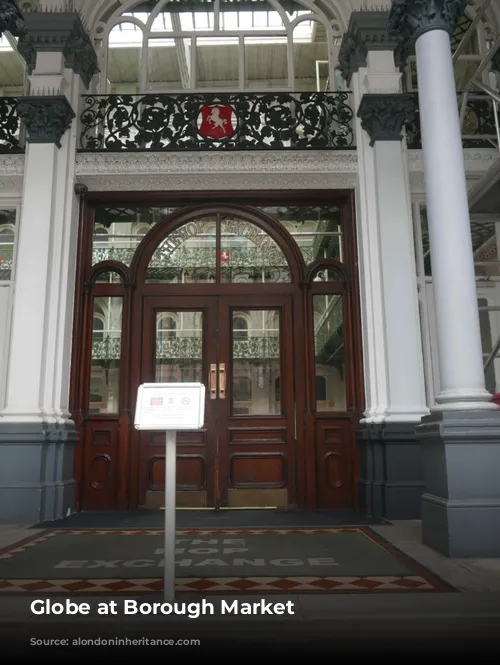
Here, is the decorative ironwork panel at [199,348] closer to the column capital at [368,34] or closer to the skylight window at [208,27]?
the column capital at [368,34]

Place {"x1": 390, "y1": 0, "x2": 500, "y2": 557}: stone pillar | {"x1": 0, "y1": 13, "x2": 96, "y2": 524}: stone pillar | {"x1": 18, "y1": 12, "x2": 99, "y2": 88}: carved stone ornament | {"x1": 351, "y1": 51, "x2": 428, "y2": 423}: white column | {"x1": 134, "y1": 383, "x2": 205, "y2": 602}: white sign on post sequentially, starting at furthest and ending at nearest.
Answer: {"x1": 18, "y1": 12, "x2": 99, "y2": 88}: carved stone ornament, {"x1": 351, "y1": 51, "x2": 428, "y2": 423}: white column, {"x1": 0, "y1": 13, "x2": 96, "y2": 524}: stone pillar, {"x1": 390, "y1": 0, "x2": 500, "y2": 557}: stone pillar, {"x1": 134, "y1": 383, "x2": 205, "y2": 602}: white sign on post

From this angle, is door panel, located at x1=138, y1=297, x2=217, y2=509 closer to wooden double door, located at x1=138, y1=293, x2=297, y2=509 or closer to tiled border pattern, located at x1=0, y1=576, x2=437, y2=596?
wooden double door, located at x1=138, y1=293, x2=297, y2=509

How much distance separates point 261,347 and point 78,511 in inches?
115

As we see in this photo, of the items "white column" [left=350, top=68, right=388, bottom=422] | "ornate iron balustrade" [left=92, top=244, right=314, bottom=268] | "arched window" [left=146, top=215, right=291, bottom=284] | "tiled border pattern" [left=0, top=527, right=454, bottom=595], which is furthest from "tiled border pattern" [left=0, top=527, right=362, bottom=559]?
"ornate iron balustrade" [left=92, top=244, right=314, bottom=268]

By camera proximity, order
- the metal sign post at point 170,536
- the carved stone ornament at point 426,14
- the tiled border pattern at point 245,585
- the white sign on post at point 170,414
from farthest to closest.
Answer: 1. the carved stone ornament at point 426,14
2. the tiled border pattern at point 245,585
3. the white sign on post at point 170,414
4. the metal sign post at point 170,536

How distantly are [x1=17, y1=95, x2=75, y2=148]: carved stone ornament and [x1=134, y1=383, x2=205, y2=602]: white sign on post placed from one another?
16.2 ft

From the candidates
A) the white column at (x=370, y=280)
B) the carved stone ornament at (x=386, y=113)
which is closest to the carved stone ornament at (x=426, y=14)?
the carved stone ornament at (x=386, y=113)

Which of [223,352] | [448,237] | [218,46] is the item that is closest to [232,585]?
[448,237]

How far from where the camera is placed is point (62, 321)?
21.4ft

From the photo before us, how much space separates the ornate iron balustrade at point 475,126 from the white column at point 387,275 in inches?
14.2

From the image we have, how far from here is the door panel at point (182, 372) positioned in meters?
6.70

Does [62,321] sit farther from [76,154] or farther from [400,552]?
[400,552]

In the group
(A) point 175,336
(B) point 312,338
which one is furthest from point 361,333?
(A) point 175,336

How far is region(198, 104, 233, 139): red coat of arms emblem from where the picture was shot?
23.1 feet
